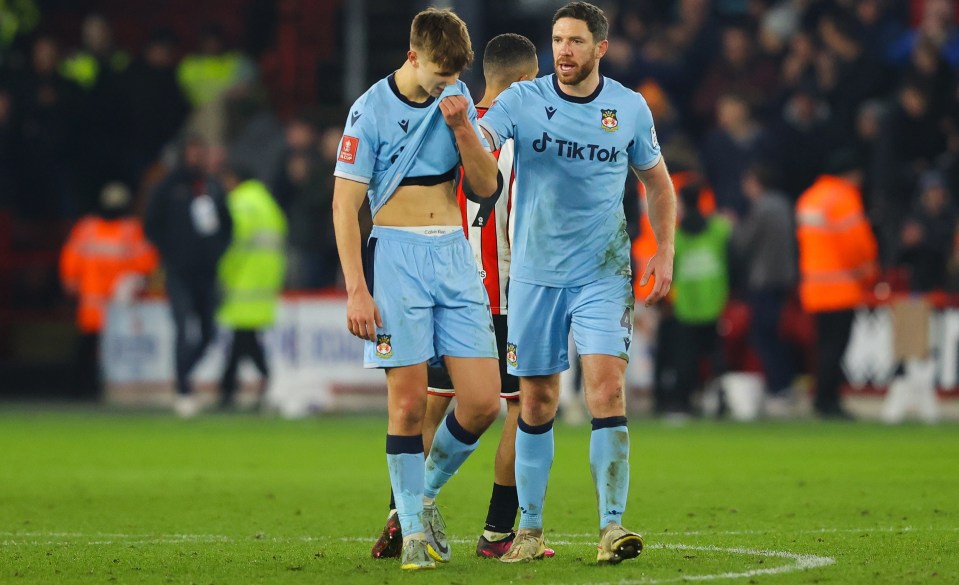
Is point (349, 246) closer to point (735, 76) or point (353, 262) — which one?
point (353, 262)

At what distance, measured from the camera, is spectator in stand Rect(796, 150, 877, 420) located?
55.9ft

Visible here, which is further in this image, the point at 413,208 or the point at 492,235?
the point at 492,235

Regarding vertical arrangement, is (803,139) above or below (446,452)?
above

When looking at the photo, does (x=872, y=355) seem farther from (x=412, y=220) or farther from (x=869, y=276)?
(x=412, y=220)

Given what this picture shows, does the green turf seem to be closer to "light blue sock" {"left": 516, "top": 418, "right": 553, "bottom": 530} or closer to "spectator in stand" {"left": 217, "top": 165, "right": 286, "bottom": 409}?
"light blue sock" {"left": 516, "top": 418, "right": 553, "bottom": 530}

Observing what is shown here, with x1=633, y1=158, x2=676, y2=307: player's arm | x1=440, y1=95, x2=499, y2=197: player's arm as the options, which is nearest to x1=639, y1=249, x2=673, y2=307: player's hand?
x1=633, y1=158, x2=676, y2=307: player's arm

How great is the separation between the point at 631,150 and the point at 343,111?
15.3 meters

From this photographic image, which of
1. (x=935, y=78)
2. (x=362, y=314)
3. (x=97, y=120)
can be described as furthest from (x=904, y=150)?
(x=362, y=314)

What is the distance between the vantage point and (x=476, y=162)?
280 inches

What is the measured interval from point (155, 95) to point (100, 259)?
3415 mm

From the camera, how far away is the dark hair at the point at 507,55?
823 centimetres

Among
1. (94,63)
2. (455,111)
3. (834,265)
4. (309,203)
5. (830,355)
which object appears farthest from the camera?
(94,63)

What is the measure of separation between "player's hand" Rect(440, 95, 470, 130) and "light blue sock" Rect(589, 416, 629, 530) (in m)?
1.39

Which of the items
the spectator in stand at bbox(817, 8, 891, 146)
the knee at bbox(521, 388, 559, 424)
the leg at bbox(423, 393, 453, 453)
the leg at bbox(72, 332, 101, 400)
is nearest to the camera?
the knee at bbox(521, 388, 559, 424)
